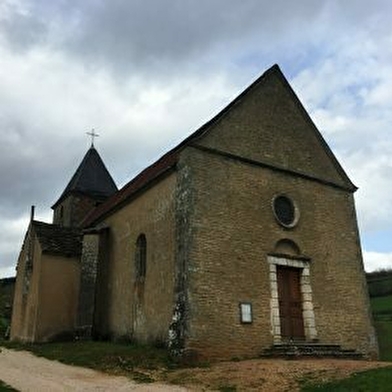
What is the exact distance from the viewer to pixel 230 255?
15.2 m

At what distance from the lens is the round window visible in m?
17.0

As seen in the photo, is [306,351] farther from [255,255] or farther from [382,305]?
[382,305]

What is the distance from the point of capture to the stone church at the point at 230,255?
14680 millimetres

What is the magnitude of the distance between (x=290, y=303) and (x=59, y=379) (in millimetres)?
7866

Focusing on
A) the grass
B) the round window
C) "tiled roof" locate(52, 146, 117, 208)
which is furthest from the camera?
the grass

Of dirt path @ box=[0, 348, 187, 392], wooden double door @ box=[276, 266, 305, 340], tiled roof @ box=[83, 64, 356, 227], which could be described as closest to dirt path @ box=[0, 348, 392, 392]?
dirt path @ box=[0, 348, 187, 392]

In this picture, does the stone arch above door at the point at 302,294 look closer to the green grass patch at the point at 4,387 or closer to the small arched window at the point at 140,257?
the small arched window at the point at 140,257

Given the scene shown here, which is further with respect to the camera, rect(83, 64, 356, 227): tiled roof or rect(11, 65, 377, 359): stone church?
rect(83, 64, 356, 227): tiled roof

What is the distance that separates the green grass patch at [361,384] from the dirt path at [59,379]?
2.51 m

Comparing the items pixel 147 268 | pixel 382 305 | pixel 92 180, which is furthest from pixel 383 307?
pixel 147 268

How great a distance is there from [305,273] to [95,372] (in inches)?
298

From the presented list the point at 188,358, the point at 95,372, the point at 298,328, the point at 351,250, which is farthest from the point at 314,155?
the point at 95,372

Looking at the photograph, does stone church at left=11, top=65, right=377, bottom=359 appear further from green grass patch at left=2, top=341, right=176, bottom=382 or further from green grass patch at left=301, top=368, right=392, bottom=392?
green grass patch at left=301, top=368, right=392, bottom=392

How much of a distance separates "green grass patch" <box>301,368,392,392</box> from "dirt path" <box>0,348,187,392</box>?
8.23ft
